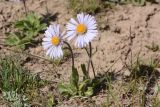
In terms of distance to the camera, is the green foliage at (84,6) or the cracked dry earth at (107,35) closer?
the cracked dry earth at (107,35)

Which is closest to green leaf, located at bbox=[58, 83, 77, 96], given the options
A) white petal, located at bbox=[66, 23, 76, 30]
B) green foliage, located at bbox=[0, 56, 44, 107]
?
green foliage, located at bbox=[0, 56, 44, 107]

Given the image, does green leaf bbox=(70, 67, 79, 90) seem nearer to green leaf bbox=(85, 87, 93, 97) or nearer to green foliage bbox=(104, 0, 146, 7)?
green leaf bbox=(85, 87, 93, 97)

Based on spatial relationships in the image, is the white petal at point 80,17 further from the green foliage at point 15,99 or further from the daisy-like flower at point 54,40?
the green foliage at point 15,99

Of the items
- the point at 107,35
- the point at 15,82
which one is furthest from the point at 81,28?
the point at 107,35

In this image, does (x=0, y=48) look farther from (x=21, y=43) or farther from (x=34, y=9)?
(x=34, y=9)

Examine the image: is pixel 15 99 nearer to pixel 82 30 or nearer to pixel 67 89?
pixel 67 89

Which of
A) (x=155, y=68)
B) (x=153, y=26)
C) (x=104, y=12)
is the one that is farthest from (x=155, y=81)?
(x=104, y=12)

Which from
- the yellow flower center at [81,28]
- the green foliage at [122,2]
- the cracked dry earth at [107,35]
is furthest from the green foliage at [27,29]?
the yellow flower center at [81,28]
